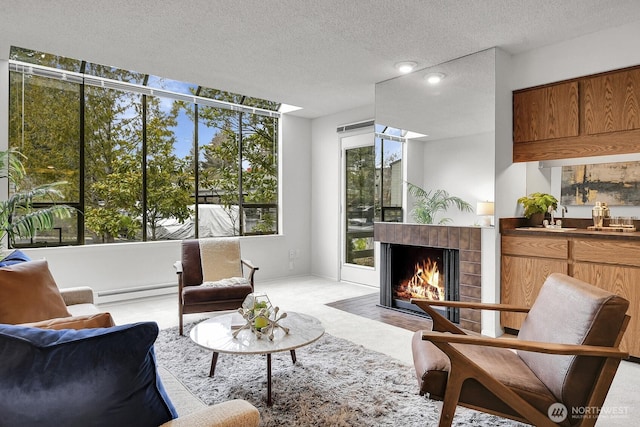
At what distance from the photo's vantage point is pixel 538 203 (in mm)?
3684

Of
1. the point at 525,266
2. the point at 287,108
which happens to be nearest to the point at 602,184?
the point at 525,266

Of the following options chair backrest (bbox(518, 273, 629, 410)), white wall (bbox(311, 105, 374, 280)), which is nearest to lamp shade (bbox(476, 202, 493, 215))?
chair backrest (bbox(518, 273, 629, 410))

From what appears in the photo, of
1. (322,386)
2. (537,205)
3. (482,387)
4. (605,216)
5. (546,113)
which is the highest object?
(546,113)

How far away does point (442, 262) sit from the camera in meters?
4.26

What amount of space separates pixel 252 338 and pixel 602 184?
129 inches

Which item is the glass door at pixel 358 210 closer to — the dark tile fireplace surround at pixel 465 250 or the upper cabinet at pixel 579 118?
the dark tile fireplace surround at pixel 465 250

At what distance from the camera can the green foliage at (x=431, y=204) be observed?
13.0ft

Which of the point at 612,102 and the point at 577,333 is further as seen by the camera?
the point at 612,102

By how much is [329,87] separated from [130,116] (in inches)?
98.7

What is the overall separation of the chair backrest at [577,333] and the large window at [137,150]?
4.58 m

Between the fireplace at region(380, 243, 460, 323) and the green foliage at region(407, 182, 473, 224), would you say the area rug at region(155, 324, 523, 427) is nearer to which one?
the fireplace at region(380, 243, 460, 323)

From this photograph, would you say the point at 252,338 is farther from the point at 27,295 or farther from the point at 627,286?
the point at 627,286

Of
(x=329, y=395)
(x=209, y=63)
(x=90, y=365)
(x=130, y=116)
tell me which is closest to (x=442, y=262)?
(x=329, y=395)

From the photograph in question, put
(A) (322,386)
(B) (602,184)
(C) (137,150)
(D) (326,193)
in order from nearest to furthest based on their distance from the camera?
1. (A) (322,386)
2. (B) (602,184)
3. (C) (137,150)
4. (D) (326,193)
